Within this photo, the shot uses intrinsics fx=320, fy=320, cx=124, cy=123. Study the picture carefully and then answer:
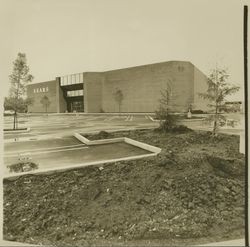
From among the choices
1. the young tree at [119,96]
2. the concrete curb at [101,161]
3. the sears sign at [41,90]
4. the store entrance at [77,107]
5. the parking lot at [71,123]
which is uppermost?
the sears sign at [41,90]

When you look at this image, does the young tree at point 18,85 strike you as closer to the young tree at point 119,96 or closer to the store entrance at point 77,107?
the store entrance at point 77,107

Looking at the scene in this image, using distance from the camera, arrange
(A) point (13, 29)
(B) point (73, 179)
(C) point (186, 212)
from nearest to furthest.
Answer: (C) point (186, 212) → (B) point (73, 179) → (A) point (13, 29)

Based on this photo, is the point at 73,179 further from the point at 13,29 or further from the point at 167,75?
the point at 13,29

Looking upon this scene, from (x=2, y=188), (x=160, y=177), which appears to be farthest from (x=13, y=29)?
(x=160, y=177)

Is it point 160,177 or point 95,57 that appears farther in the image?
point 95,57

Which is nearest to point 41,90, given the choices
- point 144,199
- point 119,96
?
point 119,96

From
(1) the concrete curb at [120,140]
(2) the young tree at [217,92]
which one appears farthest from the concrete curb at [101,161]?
(2) the young tree at [217,92]
